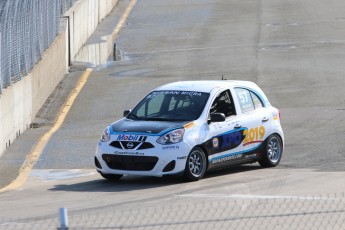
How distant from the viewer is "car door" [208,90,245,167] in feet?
50.4

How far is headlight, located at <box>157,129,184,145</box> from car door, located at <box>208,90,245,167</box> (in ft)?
2.15

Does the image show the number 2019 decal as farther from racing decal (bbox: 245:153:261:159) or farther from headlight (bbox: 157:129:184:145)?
headlight (bbox: 157:129:184:145)

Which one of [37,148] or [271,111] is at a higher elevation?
[271,111]

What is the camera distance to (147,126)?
15055mm

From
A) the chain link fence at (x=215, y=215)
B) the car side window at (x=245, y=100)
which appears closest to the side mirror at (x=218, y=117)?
the car side window at (x=245, y=100)

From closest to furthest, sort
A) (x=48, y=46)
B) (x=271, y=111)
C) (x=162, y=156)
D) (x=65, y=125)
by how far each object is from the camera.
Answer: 1. (x=162, y=156)
2. (x=271, y=111)
3. (x=65, y=125)
4. (x=48, y=46)

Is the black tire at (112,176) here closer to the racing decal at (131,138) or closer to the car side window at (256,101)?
the racing decal at (131,138)

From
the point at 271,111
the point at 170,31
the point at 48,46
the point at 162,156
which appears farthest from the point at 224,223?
the point at 170,31

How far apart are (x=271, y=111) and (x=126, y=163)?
3.16 meters

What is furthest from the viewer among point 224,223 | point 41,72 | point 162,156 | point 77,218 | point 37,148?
point 41,72

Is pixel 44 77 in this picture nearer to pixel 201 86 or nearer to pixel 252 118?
pixel 201 86

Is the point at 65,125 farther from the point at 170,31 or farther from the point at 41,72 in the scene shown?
the point at 170,31

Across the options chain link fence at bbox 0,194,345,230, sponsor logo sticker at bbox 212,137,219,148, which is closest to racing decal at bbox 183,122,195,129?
sponsor logo sticker at bbox 212,137,219,148

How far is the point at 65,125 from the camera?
21547 mm
